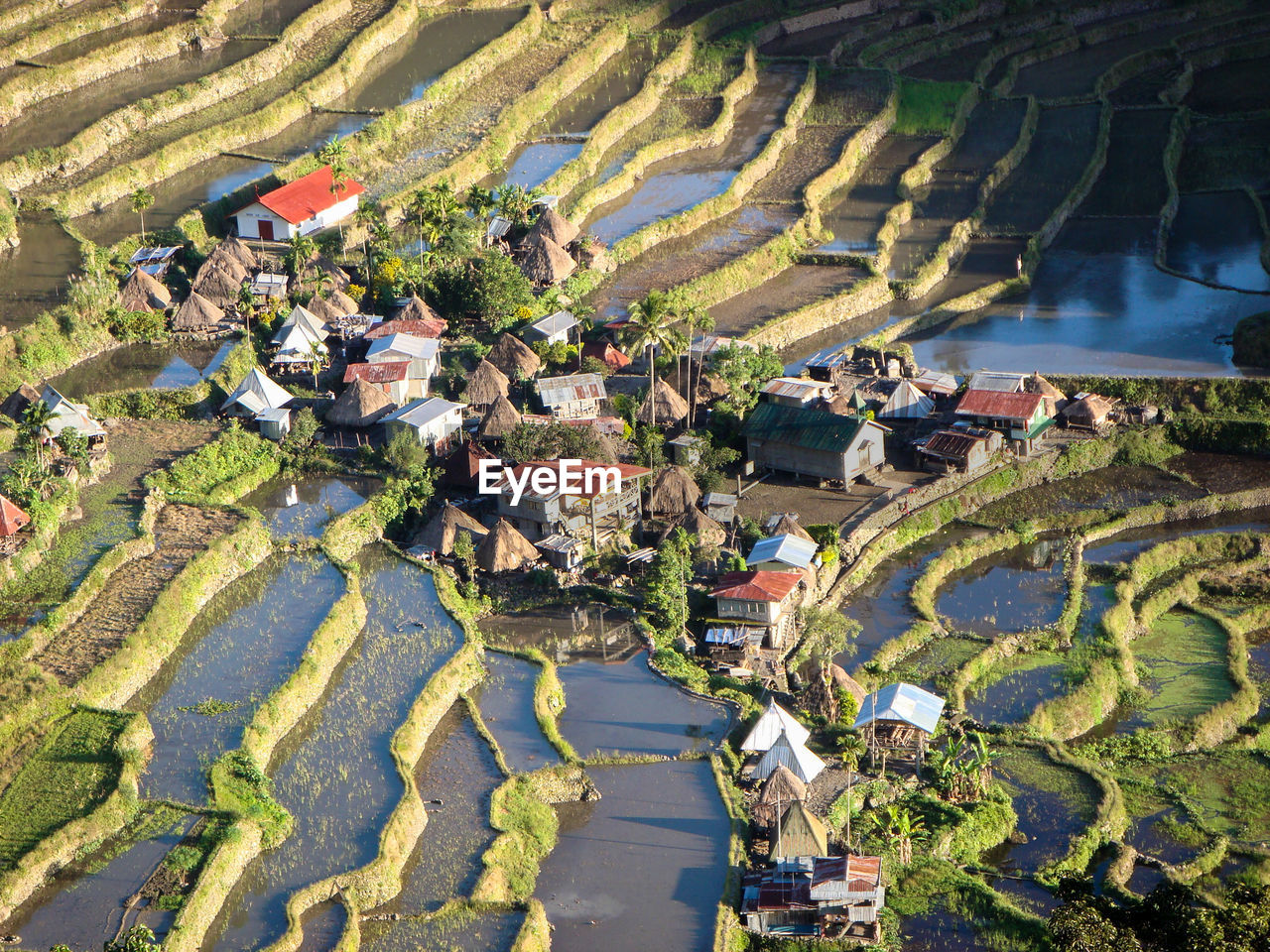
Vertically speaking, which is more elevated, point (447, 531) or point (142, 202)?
point (142, 202)

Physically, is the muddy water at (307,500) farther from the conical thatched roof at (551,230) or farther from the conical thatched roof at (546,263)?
the conical thatched roof at (551,230)

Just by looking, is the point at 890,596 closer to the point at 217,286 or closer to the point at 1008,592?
the point at 1008,592

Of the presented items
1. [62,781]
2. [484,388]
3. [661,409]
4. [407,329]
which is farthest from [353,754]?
[407,329]

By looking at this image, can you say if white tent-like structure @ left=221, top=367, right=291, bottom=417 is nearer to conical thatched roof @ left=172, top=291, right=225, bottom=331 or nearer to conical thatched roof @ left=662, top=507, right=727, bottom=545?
conical thatched roof @ left=172, top=291, right=225, bottom=331

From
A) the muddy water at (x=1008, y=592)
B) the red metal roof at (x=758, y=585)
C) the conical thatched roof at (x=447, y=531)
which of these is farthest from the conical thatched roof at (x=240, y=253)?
the muddy water at (x=1008, y=592)

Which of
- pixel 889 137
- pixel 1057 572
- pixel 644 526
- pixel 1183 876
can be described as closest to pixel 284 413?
pixel 644 526

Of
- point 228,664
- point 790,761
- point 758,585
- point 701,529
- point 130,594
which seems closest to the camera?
point 790,761

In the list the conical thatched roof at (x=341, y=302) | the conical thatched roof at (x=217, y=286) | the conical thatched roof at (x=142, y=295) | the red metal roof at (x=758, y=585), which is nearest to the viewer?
the red metal roof at (x=758, y=585)

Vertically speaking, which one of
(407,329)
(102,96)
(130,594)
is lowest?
(130,594)
